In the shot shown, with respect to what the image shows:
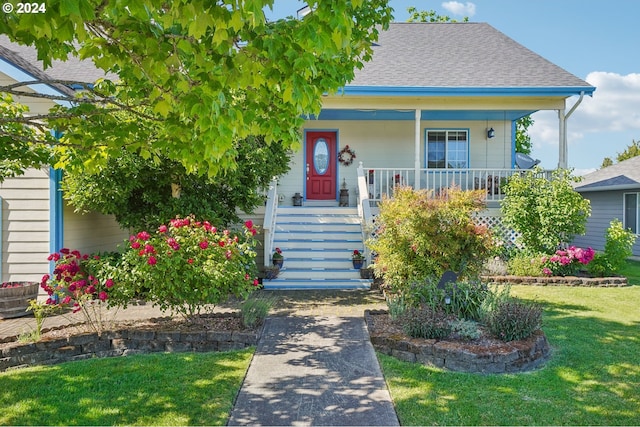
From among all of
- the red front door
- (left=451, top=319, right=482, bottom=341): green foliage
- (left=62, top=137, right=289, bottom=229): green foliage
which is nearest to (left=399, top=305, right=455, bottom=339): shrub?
(left=451, top=319, right=482, bottom=341): green foliage

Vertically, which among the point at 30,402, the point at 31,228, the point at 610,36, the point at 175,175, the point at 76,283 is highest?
the point at 610,36

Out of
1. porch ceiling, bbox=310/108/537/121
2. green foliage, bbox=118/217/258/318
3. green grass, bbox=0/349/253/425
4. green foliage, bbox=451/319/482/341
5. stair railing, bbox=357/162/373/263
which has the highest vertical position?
porch ceiling, bbox=310/108/537/121

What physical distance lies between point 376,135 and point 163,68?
10311 mm

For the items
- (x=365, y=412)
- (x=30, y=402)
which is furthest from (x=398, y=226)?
(x=30, y=402)

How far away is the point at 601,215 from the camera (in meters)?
16.3

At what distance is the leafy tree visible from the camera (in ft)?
7.70

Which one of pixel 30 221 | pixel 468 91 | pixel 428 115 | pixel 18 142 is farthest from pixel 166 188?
pixel 428 115

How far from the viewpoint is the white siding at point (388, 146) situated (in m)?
12.8

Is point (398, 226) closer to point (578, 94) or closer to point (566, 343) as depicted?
point (566, 343)

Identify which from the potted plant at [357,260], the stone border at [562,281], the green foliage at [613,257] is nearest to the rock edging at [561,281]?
the stone border at [562,281]

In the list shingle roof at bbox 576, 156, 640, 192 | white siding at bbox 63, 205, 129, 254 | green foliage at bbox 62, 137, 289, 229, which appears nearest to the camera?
green foliage at bbox 62, 137, 289, 229

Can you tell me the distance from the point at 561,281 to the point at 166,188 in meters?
8.42

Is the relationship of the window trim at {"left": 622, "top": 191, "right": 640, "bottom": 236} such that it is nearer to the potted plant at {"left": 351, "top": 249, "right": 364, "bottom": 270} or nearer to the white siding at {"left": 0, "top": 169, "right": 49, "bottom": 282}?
the potted plant at {"left": 351, "top": 249, "right": 364, "bottom": 270}

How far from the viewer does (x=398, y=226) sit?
22.3 ft
